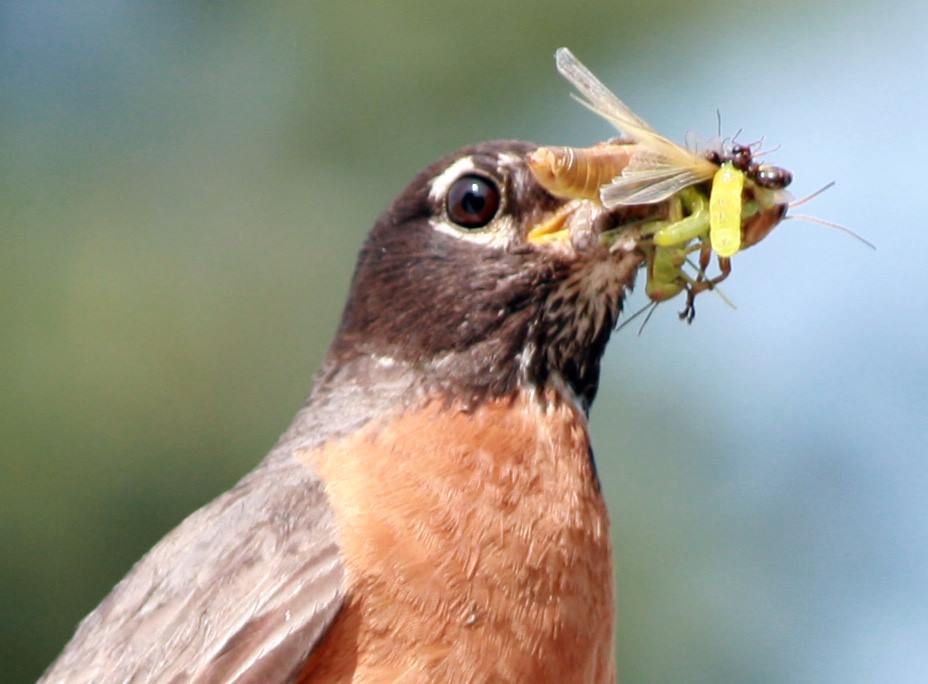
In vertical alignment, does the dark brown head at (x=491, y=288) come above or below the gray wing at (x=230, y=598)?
above

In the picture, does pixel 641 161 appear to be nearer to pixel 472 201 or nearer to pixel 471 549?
pixel 472 201

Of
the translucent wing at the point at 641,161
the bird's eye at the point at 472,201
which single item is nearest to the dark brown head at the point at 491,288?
the bird's eye at the point at 472,201

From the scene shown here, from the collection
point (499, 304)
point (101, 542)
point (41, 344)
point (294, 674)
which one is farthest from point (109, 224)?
point (294, 674)

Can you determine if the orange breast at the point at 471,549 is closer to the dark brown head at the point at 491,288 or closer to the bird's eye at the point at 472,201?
the dark brown head at the point at 491,288

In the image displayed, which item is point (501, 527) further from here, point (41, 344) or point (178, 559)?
point (41, 344)

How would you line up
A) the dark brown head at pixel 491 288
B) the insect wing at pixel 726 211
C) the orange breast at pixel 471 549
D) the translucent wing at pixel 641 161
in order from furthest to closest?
the dark brown head at pixel 491 288 → the translucent wing at pixel 641 161 → the insect wing at pixel 726 211 → the orange breast at pixel 471 549

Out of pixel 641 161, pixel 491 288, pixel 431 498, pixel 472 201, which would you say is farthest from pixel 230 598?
pixel 641 161

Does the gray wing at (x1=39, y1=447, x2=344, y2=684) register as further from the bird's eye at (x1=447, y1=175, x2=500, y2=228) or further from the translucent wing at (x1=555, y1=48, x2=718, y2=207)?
the translucent wing at (x1=555, y1=48, x2=718, y2=207)
